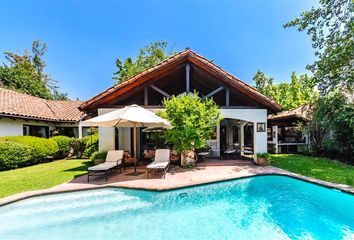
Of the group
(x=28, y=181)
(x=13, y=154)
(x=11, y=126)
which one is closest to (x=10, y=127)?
(x=11, y=126)

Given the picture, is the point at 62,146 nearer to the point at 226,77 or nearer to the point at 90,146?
the point at 90,146

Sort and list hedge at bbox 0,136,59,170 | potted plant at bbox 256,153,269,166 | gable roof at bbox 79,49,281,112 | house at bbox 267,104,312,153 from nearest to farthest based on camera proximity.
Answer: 1. hedge at bbox 0,136,59,170
2. potted plant at bbox 256,153,269,166
3. gable roof at bbox 79,49,281,112
4. house at bbox 267,104,312,153

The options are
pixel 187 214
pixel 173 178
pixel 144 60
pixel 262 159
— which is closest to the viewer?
pixel 187 214

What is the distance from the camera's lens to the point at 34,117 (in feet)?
58.0

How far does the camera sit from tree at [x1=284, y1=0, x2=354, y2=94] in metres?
14.8

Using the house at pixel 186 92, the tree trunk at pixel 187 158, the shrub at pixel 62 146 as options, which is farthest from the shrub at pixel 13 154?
the tree trunk at pixel 187 158

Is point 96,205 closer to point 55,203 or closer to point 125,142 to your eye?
point 55,203

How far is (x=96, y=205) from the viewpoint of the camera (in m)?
7.62

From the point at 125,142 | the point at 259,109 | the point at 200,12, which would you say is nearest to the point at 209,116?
the point at 259,109

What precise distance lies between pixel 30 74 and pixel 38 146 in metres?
33.5

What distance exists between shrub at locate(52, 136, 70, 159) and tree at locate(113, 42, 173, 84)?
22.4 metres

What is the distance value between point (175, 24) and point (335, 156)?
67.5 ft

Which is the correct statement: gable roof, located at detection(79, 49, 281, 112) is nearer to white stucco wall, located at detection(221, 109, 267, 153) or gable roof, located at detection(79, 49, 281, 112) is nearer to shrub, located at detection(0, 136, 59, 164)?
white stucco wall, located at detection(221, 109, 267, 153)

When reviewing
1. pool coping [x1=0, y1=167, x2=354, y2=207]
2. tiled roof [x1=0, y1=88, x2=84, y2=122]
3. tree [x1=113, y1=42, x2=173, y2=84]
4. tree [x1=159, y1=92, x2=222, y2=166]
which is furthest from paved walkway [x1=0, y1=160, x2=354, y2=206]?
tree [x1=113, y1=42, x2=173, y2=84]
